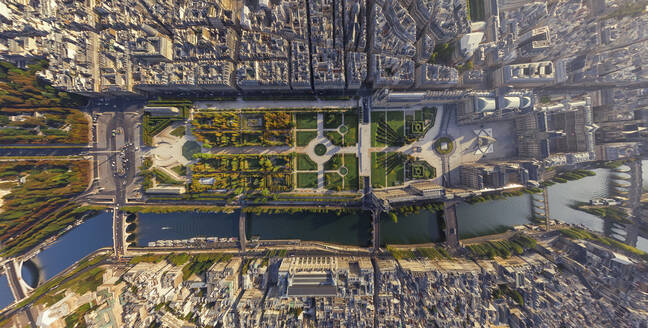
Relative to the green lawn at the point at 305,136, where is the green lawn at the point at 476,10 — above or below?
above

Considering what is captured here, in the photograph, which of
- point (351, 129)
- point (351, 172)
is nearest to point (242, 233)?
point (351, 172)

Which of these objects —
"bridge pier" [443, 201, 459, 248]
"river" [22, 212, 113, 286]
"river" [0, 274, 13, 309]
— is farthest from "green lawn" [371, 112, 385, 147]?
"river" [0, 274, 13, 309]

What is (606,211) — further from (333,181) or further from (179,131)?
(179,131)

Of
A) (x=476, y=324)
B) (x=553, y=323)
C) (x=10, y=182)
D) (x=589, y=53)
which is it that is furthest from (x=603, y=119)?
(x=10, y=182)

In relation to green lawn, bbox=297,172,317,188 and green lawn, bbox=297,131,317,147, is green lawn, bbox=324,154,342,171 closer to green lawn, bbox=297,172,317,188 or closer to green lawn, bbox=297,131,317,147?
green lawn, bbox=297,172,317,188

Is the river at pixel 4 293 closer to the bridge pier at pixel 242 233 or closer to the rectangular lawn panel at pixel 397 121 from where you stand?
the bridge pier at pixel 242 233

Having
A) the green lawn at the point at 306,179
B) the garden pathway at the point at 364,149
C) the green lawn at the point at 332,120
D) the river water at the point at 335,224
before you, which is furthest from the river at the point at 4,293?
the garden pathway at the point at 364,149

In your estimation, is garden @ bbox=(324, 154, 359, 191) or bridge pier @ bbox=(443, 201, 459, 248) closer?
garden @ bbox=(324, 154, 359, 191)
